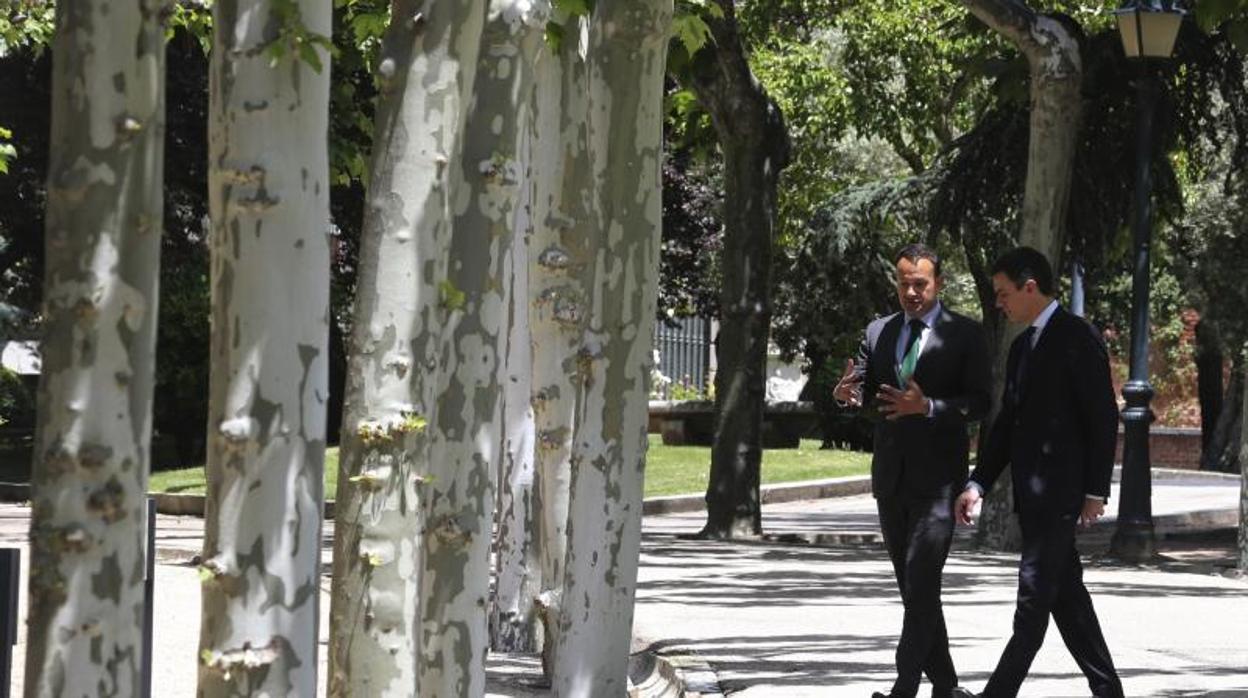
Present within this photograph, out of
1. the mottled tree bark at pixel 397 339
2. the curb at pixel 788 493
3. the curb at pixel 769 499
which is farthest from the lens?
the curb at pixel 788 493

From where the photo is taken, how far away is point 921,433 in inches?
341

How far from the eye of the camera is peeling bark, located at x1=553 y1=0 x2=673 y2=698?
8.22 metres

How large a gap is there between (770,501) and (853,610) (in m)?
16.2

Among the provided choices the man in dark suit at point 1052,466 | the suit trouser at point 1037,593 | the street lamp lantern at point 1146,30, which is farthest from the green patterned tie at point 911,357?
the street lamp lantern at point 1146,30

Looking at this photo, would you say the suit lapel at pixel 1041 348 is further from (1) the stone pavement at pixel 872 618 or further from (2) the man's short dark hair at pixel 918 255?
(1) the stone pavement at pixel 872 618

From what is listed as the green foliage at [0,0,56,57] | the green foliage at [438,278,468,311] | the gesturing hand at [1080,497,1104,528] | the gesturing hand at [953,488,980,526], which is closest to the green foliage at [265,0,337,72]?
the green foliage at [438,278,468,311]

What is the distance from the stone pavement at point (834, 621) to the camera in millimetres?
10375

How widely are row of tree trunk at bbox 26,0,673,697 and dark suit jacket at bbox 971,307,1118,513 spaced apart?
140 cm

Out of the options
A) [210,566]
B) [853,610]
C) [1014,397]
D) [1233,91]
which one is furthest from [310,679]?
[1233,91]

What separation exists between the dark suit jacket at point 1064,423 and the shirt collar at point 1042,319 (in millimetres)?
27

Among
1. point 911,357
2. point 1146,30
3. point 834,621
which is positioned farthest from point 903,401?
point 1146,30

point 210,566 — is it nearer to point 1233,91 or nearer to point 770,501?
point 1233,91

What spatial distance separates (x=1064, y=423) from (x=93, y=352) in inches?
186

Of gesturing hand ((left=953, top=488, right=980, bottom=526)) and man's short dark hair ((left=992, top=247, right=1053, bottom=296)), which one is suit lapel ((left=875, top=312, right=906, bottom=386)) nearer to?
man's short dark hair ((left=992, top=247, right=1053, bottom=296))
